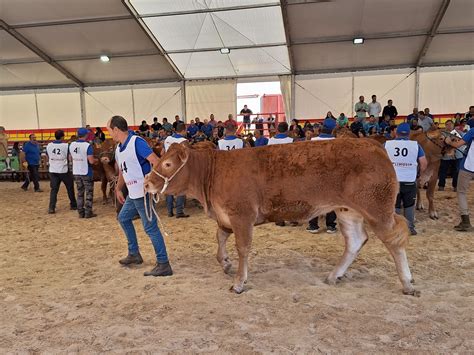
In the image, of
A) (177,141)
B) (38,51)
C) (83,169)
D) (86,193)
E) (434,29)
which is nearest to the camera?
(177,141)

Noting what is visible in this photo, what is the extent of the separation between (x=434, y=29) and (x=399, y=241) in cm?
1330

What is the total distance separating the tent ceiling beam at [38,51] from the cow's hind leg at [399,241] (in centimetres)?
1565

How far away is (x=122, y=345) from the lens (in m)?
3.20

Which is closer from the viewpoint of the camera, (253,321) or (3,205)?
(253,321)

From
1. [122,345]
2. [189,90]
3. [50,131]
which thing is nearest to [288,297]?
[122,345]

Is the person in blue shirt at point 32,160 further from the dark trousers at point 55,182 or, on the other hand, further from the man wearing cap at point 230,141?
the man wearing cap at point 230,141

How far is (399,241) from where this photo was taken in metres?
3.95

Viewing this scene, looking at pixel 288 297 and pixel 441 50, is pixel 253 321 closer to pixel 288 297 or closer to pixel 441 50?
pixel 288 297

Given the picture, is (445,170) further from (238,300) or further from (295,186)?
(238,300)

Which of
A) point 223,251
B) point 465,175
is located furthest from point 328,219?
point 223,251

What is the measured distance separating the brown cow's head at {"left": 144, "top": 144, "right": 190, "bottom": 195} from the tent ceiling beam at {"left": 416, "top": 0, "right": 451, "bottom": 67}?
12.6 metres

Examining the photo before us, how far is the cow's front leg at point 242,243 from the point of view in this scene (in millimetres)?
4125

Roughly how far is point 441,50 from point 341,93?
4.43 m

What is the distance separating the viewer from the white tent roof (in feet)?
44.3
